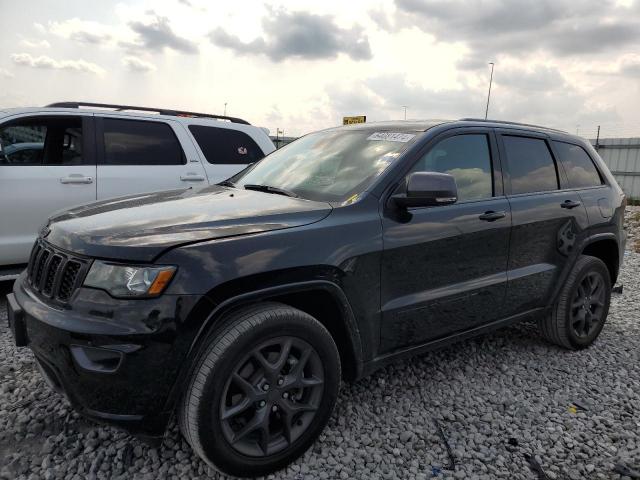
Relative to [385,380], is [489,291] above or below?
above

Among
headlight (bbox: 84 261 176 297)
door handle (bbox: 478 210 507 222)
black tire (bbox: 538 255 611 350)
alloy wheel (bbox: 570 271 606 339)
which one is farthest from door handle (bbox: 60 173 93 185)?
alloy wheel (bbox: 570 271 606 339)

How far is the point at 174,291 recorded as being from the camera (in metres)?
2.00

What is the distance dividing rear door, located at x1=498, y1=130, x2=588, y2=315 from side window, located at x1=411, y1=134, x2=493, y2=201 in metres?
0.20

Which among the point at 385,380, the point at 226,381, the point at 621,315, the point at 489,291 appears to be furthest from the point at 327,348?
the point at 621,315

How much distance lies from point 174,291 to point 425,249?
143cm

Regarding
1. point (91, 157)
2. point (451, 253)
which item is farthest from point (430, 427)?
point (91, 157)

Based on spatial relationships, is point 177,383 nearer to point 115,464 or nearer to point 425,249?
point 115,464

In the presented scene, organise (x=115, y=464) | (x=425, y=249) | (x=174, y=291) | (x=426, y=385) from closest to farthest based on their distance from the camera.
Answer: (x=174, y=291) < (x=115, y=464) < (x=425, y=249) < (x=426, y=385)

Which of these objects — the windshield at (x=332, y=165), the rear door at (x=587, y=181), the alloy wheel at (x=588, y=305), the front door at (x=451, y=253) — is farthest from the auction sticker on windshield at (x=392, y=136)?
the alloy wheel at (x=588, y=305)

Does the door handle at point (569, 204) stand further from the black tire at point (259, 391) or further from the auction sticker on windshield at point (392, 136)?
the black tire at point (259, 391)

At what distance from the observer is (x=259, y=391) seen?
2250mm

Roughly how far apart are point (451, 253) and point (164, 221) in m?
1.64

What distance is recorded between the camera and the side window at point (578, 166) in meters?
3.92

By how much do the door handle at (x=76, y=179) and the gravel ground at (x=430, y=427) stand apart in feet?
5.01
